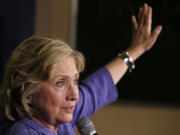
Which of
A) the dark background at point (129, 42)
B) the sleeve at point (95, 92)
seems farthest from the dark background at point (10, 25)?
the sleeve at point (95, 92)

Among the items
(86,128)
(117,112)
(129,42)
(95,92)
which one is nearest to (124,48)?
(129,42)

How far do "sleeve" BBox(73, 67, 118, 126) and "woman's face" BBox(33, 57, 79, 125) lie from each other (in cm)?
35

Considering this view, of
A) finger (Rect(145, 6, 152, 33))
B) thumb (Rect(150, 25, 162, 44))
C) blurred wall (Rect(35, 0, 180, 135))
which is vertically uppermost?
finger (Rect(145, 6, 152, 33))

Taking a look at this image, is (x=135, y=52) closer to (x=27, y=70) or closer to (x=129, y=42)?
(x=27, y=70)

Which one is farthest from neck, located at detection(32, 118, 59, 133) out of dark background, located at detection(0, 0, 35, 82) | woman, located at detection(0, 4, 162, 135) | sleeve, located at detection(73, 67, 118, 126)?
dark background, located at detection(0, 0, 35, 82)

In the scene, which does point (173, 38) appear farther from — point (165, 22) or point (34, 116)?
point (34, 116)

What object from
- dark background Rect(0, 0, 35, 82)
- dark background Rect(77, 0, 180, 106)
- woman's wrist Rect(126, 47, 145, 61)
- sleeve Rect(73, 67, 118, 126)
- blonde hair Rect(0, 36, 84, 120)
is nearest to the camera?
blonde hair Rect(0, 36, 84, 120)

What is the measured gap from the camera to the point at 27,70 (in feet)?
3.18

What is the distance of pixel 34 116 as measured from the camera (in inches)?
39.9

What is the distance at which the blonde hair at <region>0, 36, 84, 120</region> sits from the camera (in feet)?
3.13

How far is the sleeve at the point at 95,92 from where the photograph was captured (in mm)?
1367

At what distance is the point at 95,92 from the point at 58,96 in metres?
0.47

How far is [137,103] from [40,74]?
1.53m

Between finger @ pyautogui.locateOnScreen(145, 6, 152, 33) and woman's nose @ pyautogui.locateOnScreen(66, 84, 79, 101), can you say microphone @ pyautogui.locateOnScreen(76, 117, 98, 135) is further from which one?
finger @ pyautogui.locateOnScreen(145, 6, 152, 33)
